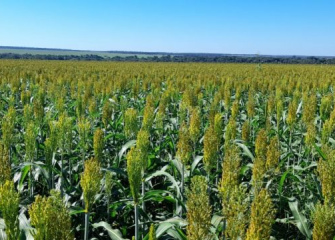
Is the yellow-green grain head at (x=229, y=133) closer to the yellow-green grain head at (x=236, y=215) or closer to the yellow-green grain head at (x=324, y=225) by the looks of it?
the yellow-green grain head at (x=236, y=215)

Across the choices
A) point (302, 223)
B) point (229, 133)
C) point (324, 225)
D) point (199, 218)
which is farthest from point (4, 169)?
point (302, 223)

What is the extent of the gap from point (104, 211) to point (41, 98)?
3.04 meters

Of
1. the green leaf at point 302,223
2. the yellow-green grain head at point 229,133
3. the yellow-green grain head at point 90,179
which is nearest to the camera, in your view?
the yellow-green grain head at point 90,179

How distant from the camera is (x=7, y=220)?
1.20 m

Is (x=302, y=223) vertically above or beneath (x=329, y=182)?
beneath

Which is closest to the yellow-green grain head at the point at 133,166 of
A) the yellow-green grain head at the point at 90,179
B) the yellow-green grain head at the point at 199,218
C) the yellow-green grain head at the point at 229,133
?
the yellow-green grain head at the point at 90,179

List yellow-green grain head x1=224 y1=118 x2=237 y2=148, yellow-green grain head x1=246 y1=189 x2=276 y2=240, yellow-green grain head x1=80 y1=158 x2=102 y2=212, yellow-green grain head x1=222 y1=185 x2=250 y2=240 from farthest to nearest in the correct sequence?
yellow-green grain head x1=224 y1=118 x2=237 y2=148, yellow-green grain head x1=80 y1=158 x2=102 y2=212, yellow-green grain head x1=222 y1=185 x2=250 y2=240, yellow-green grain head x1=246 y1=189 x2=276 y2=240

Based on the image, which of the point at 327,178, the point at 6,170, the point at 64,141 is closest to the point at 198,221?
the point at 327,178

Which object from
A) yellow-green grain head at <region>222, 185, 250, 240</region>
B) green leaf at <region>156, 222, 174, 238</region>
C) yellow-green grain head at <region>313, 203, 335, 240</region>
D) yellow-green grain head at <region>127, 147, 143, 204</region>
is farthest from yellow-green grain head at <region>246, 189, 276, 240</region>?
green leaf at <region>156, 222, 174, 238</region>

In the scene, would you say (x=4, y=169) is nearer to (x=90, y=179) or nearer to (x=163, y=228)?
(x=90, y=179)

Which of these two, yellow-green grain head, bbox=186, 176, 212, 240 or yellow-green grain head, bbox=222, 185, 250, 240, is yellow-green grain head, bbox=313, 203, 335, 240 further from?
yellow-green grain head, bbox=186, 176, 212, 240

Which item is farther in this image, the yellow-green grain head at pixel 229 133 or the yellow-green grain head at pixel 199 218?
the yellow-green grain head at pixel 229 133

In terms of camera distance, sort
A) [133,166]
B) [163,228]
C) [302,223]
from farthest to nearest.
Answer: [302,223] → [163,228] → [133,166]

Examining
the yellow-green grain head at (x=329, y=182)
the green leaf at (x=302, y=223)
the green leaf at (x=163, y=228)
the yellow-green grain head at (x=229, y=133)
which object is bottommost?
the green leaf at (x=302, y=223)
